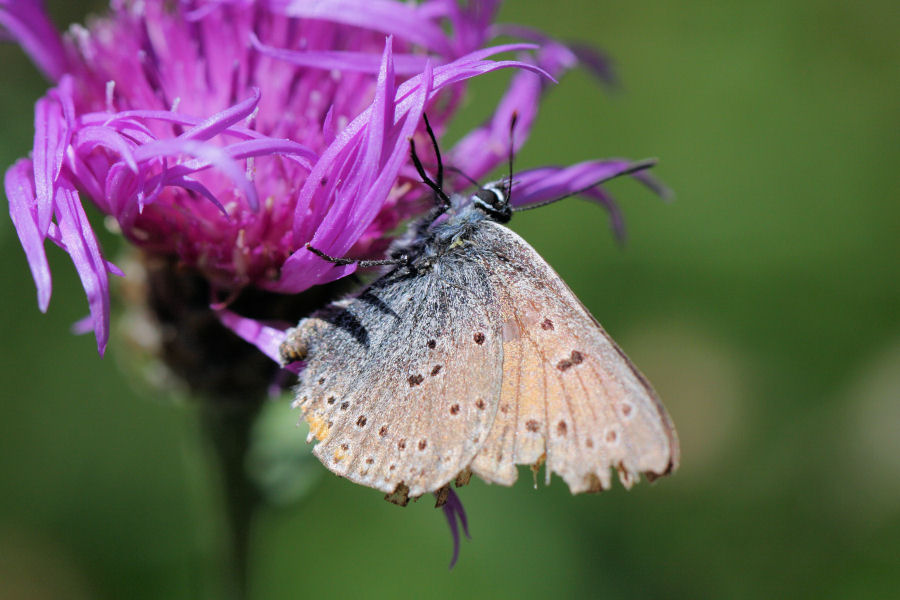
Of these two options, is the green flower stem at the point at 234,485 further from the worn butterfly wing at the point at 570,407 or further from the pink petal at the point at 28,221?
the worn butterfly wing at the point at 570,407

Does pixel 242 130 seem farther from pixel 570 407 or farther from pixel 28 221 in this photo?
pixel 570 407

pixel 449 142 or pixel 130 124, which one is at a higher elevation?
pixel 449 142

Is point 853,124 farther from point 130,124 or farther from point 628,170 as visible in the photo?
point 130,124

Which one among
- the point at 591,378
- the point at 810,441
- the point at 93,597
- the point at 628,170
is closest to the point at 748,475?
the point at 810,441

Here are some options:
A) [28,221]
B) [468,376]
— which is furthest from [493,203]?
[28,221]

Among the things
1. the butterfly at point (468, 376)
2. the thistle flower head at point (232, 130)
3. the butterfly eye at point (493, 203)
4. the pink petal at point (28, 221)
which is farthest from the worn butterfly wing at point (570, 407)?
the pink petal at point (28, 221)

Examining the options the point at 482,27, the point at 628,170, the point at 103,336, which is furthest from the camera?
the point at 482,27

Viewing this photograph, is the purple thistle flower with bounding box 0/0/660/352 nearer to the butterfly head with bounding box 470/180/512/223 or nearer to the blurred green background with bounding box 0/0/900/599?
the butterfly head with bounding box 470/180/512/223
